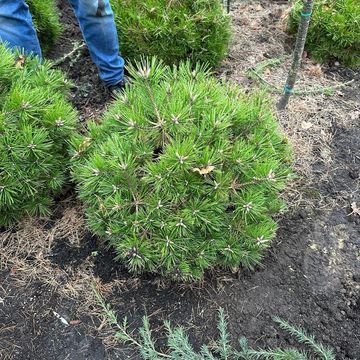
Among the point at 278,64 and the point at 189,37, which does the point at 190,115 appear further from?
the point at 278,64

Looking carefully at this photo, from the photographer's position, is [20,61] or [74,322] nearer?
[74,322]

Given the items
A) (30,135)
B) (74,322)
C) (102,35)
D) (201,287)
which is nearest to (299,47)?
(102,35)

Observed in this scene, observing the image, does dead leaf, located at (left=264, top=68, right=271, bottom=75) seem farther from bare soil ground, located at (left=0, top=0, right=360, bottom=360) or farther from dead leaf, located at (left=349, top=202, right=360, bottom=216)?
dead leaf, located at (left=349, top=202, right=360, bottom=216)

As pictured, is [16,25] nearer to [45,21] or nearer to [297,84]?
[45,21]

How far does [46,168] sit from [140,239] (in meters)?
0.59

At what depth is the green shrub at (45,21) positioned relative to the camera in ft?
10.3

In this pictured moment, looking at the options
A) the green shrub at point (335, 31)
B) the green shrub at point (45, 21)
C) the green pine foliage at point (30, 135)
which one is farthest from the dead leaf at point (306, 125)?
the green shrub at point (45, 21)

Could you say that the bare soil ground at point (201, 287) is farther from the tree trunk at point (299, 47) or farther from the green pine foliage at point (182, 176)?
the tree trunk at point (299, 47)

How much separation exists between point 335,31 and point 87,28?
172 cm

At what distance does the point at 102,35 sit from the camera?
9.02 feet

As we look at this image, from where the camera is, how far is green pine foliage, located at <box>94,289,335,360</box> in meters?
1.79

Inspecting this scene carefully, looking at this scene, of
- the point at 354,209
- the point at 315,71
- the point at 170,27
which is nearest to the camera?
the point at 354,209

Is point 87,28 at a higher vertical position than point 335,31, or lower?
higher

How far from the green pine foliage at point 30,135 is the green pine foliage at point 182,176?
263 millimetres
